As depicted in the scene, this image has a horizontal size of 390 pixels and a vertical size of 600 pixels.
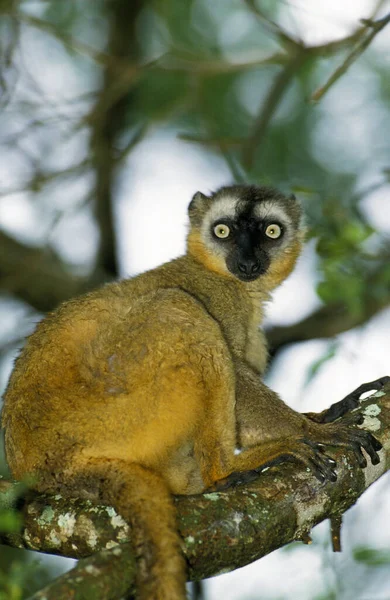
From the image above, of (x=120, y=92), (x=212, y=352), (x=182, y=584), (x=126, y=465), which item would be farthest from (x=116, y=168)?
(x=182, y=584)

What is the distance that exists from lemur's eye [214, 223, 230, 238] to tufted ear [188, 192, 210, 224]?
486 millimetres

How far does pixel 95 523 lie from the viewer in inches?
204

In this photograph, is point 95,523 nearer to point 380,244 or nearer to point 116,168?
point 380,244

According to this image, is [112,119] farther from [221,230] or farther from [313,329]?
[313,329]

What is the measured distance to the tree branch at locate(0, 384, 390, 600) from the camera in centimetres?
485

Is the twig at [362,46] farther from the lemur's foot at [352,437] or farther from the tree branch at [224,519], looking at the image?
the tree branch at [224,519]

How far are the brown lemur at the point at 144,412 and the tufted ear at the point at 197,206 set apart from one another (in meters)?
2.41

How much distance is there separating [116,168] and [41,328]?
479cm

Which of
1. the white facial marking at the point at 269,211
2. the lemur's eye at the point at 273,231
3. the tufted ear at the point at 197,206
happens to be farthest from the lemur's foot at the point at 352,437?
the tufted ear at the point at 197,206

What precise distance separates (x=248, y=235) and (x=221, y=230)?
300 mm

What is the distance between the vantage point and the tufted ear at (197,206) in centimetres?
905

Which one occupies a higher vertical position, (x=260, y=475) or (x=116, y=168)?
(x=116, y=168)

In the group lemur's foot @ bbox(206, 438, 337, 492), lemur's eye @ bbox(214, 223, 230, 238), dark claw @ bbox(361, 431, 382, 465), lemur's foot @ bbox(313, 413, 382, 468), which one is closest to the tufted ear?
lemur's eye @ bbox(214, 223, 230, 238)

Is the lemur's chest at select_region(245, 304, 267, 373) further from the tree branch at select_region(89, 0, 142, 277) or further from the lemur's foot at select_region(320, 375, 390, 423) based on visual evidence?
the tree branch at select_region(89, 0, 142, 277)
